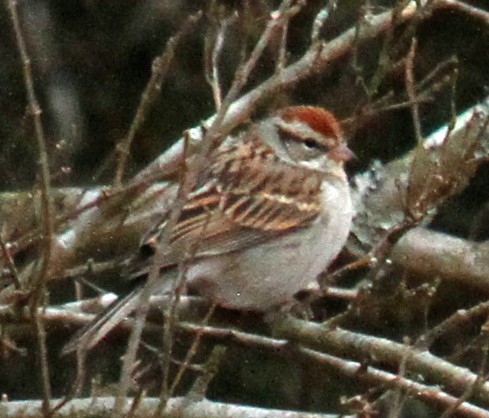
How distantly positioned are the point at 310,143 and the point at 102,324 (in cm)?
162

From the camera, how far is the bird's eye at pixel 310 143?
21.3 ft

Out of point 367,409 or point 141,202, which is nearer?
point 367,409

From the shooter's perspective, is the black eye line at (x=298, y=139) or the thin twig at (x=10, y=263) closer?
the thin twig at (x=10, y=263)

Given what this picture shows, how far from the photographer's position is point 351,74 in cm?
761

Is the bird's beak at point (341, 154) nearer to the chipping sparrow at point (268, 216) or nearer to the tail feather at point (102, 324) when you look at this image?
the chipping sparrow at point (268, 216)

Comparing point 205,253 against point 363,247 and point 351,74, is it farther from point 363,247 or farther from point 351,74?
point 351,74

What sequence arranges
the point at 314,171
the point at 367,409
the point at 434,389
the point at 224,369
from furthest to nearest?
the point at 224,369, the point at 314,171, the point at 434,389, the point at 367,409

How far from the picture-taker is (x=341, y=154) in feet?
21.1

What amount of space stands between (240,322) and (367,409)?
4.69 ft

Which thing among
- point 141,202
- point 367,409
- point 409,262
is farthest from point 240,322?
point 367,409

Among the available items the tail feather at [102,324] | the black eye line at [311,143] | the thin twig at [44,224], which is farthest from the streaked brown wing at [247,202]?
the thin twig at [44,224]

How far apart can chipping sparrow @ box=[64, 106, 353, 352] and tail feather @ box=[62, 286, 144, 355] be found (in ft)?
0.68

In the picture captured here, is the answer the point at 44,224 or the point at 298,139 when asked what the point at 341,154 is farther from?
the point at 44,224

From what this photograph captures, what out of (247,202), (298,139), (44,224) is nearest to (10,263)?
(44,224)
